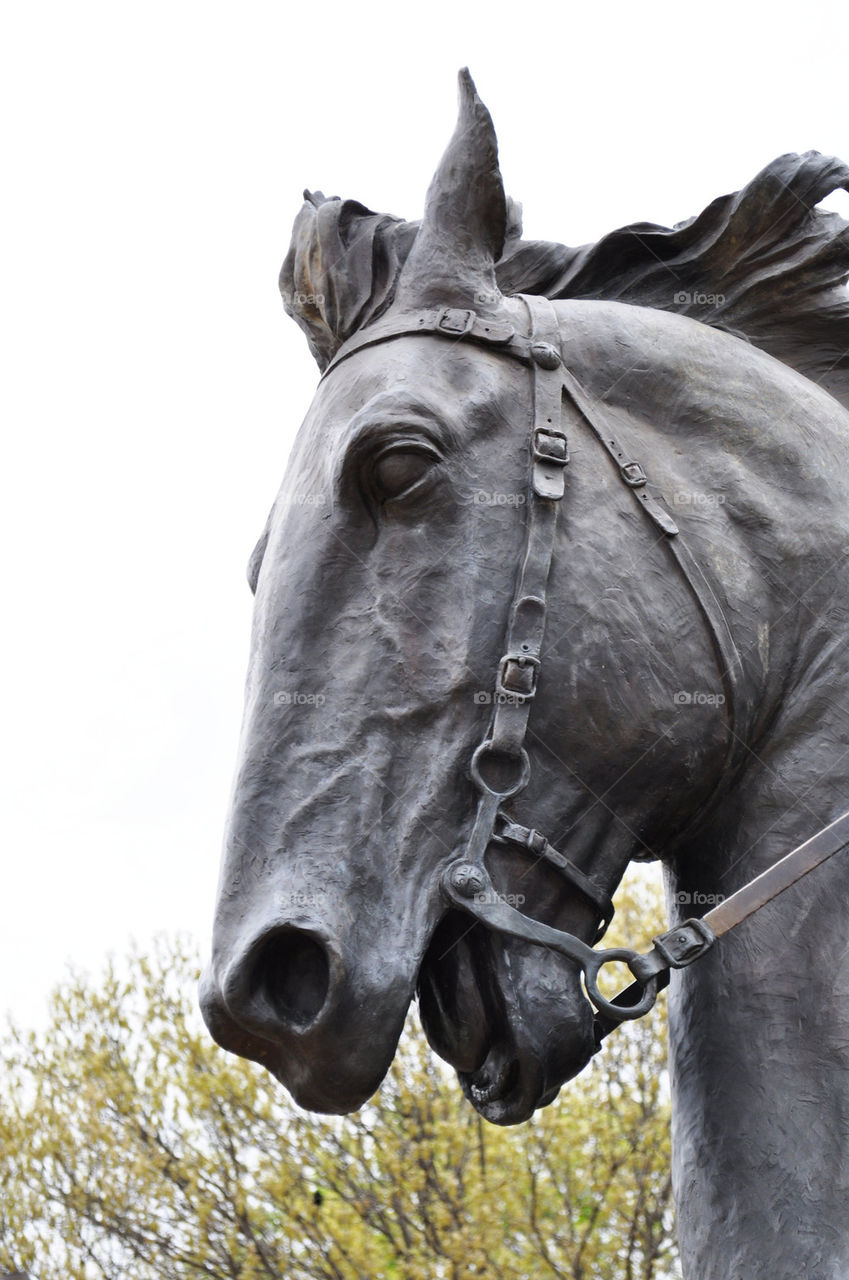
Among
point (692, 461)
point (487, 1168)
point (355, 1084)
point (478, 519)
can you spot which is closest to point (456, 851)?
point (355, 1084)

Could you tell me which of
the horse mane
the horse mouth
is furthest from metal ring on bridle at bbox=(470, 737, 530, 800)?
the horse mane

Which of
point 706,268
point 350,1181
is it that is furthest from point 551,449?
point 350,1181

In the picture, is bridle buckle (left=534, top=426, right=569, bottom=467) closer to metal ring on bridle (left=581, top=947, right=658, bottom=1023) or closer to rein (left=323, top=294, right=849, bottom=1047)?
rein (left=323, top=294, right=849, bottom=1047)

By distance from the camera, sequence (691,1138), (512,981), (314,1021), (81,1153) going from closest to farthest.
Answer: (314,1021) < (512,981) < (691,1138) < (81,1153)

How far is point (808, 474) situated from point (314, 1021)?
1.03 m

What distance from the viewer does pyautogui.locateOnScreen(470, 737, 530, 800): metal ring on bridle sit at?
1870 mm

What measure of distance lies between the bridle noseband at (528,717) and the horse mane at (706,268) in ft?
1.21

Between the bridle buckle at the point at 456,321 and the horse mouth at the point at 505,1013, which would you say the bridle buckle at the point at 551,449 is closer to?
the bridle buckle at the point at 456,321

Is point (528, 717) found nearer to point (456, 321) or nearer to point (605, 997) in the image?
point (605, 997)

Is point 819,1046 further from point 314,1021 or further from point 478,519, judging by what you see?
point 478,519

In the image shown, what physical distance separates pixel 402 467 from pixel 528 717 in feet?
1.23

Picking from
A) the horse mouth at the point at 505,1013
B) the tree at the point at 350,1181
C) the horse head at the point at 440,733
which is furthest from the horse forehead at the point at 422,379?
the tree at the point at 350,1181

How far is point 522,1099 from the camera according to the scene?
6.19 feet

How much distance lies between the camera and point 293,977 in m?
1.80
